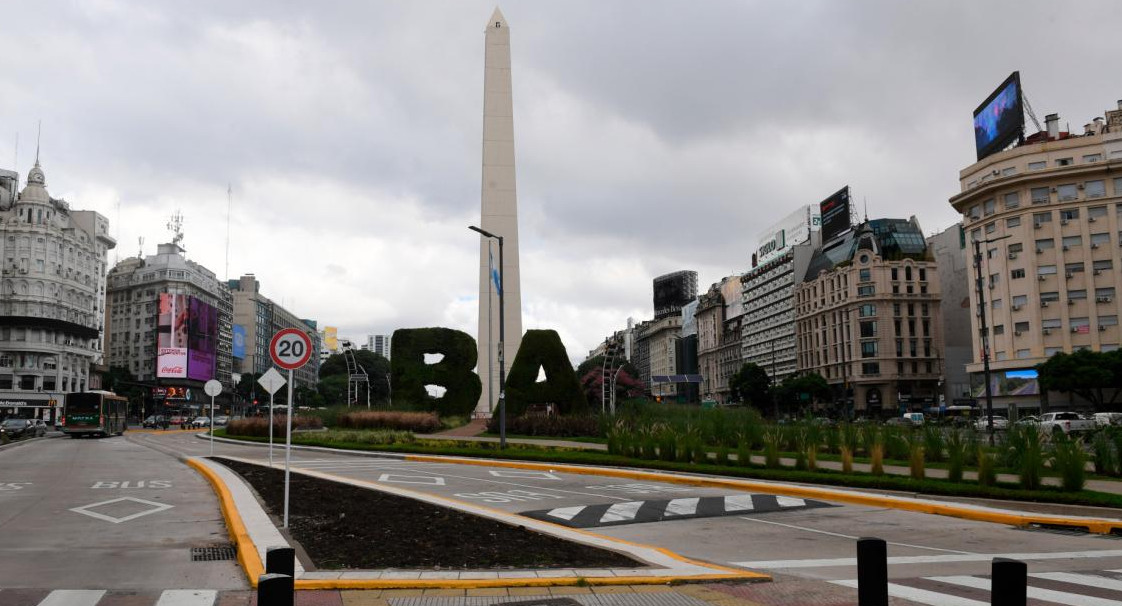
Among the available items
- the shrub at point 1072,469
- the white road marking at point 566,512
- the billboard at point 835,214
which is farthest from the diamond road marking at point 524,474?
the billboard at point 835,214

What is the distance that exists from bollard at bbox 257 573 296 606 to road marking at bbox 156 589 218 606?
375 cm

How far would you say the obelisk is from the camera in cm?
5603

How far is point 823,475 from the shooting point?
1888 centimetres

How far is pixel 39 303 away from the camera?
340 feet

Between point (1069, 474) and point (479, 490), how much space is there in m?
11.8

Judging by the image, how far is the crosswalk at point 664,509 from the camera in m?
13.4

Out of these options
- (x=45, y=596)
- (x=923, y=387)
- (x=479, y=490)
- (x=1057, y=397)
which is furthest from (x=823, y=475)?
(x=923, y=387)

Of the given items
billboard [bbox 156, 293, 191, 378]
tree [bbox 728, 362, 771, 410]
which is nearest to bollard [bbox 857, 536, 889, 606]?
tree [bbox 728, 362, 771, 410]

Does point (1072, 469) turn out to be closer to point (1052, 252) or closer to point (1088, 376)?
point (1088, 376)

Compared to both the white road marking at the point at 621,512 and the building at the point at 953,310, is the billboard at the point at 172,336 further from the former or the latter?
the white road marking at the point at 621,512

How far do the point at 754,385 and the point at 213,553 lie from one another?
102 m

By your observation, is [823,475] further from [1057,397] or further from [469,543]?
[1057,397]

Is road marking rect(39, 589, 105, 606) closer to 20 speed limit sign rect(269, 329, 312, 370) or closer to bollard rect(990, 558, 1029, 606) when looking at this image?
20 speed limit sign rect(269, 329, 312, 370)

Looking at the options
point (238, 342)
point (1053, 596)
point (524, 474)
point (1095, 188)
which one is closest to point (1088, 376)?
point (1095, 188)
